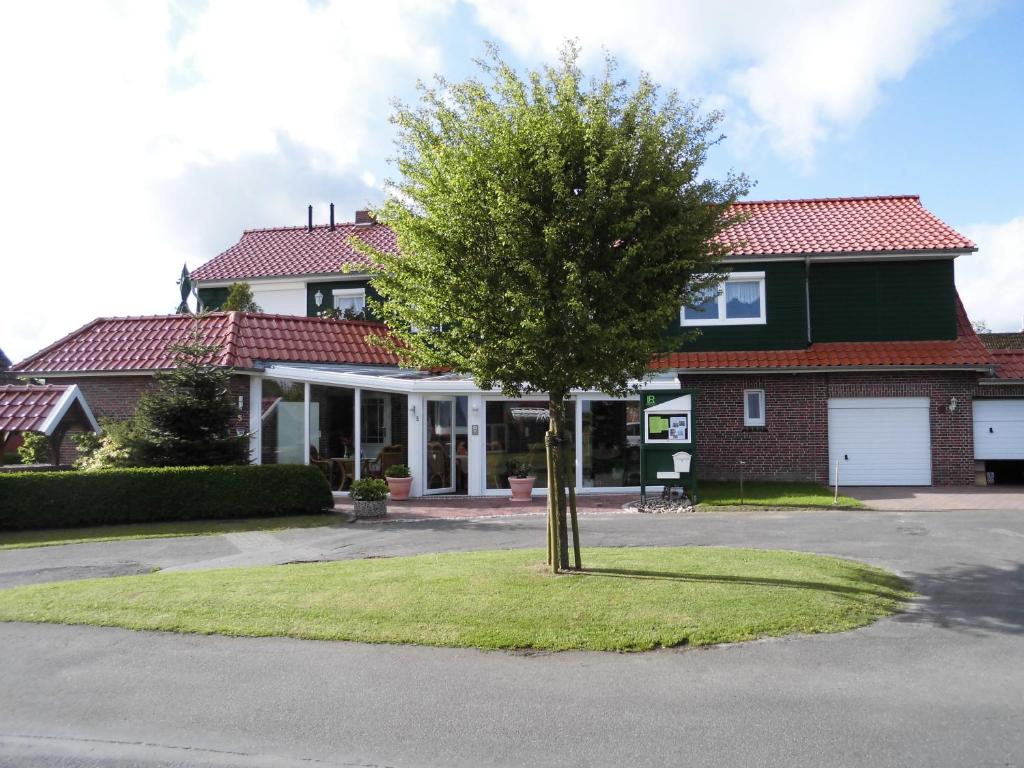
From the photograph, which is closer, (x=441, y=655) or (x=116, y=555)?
(x=441, y=655)

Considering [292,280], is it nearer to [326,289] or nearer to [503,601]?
[326,289]

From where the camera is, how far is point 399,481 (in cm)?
1769

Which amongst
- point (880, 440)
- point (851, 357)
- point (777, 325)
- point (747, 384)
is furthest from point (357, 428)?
point (880, 440)

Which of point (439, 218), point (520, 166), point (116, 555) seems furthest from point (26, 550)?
point (520, 166)

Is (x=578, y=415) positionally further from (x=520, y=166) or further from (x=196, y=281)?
(x=196, y=281)

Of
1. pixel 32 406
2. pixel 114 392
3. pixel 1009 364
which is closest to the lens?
pixel 32 406

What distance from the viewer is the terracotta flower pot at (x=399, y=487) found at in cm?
1770

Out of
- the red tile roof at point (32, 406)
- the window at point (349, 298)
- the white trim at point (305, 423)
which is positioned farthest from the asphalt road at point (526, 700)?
the window at point (349, 298)

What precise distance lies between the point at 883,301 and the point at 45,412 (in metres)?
19.5

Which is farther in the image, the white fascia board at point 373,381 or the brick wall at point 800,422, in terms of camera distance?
the brick wall at point 800,422

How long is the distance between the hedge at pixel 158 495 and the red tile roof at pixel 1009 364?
16039mm

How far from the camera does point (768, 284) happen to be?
20.8m

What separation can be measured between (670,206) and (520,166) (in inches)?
66.2

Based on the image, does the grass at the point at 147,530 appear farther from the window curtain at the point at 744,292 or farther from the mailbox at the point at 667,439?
the window curtain at the point at 744,292
